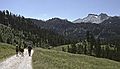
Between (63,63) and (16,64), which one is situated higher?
(16,64)

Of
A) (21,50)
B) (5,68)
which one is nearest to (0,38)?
(21,50)

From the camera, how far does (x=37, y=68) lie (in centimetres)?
2947

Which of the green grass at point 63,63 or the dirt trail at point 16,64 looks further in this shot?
the green grass at point 63,63

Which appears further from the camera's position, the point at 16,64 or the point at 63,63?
the point at 63,63

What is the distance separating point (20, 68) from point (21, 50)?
31.5m

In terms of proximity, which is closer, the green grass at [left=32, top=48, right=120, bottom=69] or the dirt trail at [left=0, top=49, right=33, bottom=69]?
the dirt trail at [left=0, top=49, right=33, bottom=69]

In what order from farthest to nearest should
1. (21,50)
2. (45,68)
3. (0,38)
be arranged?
(0,38), (21,50), (45,68)

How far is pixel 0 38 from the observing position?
18575cm

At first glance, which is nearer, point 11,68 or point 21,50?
point 11,68

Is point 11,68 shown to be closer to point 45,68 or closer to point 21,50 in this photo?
point 45,68

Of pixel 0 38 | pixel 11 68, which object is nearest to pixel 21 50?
pixel 11 68

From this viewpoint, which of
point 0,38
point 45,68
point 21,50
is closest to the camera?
point 45,68

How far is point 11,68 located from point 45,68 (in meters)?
4.10

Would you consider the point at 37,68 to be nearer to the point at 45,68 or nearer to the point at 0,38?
the point at 45,68
